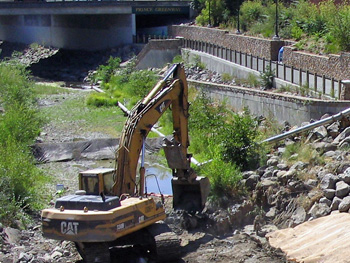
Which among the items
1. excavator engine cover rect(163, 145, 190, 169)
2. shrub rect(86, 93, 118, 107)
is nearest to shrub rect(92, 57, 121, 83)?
shrub rect(86, 93, 118, 107)

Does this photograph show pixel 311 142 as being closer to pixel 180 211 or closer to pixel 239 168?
pixel 239 168

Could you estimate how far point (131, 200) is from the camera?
610 inches

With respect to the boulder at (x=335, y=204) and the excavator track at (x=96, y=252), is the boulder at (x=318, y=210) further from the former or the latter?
the excavator track at (x=96, y=252)

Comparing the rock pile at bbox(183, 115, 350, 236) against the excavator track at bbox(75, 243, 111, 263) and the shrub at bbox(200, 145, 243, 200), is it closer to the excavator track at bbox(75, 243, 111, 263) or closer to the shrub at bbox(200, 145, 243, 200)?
the shrub at bbox(200, 145, 243, 200)

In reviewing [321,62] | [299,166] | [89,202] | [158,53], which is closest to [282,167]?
[299,166]

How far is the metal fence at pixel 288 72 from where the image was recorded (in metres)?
29.6

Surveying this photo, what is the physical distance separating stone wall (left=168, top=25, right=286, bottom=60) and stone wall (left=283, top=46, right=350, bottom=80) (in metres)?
3.37

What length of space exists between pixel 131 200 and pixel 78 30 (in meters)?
66.5

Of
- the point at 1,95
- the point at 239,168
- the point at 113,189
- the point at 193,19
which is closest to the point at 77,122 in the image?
the point at 1,95

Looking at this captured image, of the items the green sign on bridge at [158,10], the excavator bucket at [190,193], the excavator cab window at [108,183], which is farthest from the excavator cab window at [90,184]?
the green sign on bridge at [158,10]

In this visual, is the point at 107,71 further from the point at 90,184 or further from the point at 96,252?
the point at 96,252

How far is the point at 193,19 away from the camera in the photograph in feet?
236

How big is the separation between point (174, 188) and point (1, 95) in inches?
866

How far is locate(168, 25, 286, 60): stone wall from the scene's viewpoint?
135 feet
